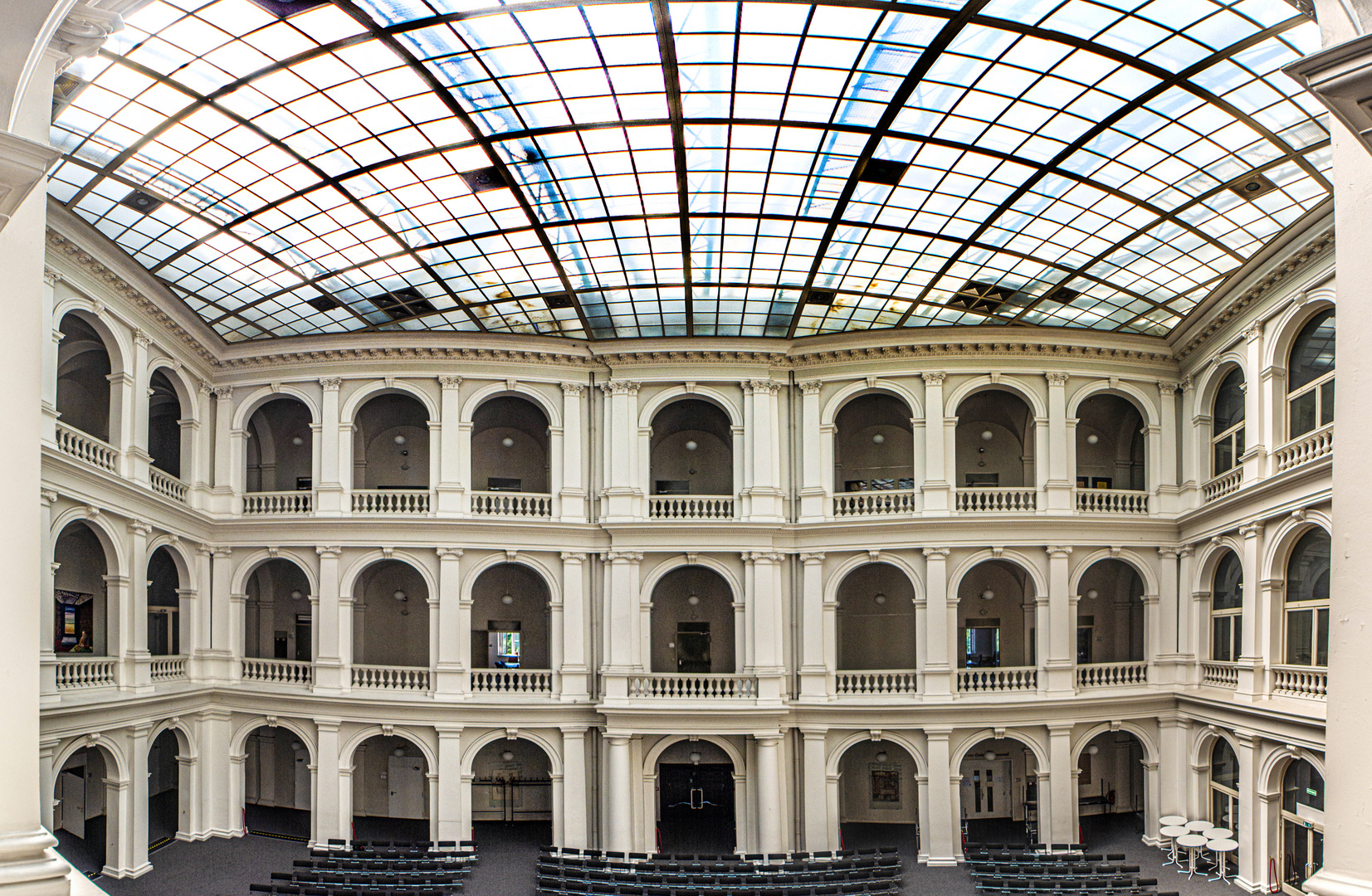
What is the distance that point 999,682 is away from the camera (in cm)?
2667

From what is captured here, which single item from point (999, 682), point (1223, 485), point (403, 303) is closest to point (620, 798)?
point (999, 682)

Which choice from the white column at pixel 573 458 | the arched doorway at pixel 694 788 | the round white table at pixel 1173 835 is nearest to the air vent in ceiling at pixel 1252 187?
the round white table at pixel 1173 835

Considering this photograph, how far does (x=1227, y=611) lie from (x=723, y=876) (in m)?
14.8

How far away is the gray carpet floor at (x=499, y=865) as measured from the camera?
2258cm

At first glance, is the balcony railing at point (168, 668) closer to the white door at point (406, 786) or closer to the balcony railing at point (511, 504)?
the white door at point (406, 786)

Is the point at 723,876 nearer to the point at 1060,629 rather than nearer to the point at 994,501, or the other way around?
the point at 1060,629

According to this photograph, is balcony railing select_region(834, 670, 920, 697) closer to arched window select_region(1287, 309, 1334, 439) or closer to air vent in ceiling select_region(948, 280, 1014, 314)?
air vent in ceiling select_region(948, 280, 1014, 314)

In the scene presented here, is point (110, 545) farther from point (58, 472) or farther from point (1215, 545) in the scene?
point (1215, 545)

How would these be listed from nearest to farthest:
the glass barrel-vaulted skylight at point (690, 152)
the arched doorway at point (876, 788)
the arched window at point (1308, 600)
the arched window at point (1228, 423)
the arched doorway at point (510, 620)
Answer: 1. the glass barrel-vaulted skylight at point (690, 152)
2. the arched window at point (1308, 600)
3. the arched window at point (1228, 423)
4. the arched doorway at point (876, 788)
5. the arched doorway at point (510, 620)

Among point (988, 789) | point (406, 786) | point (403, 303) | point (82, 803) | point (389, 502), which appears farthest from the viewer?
point (406, 786)

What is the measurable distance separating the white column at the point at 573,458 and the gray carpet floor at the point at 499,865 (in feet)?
31.3

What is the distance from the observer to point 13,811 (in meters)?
3.92

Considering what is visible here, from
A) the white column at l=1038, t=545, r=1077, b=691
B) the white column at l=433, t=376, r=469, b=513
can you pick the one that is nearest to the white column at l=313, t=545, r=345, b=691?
the white column at l=433, t=376, r=469, b=513

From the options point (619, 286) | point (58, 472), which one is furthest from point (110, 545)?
point (619, 286)
